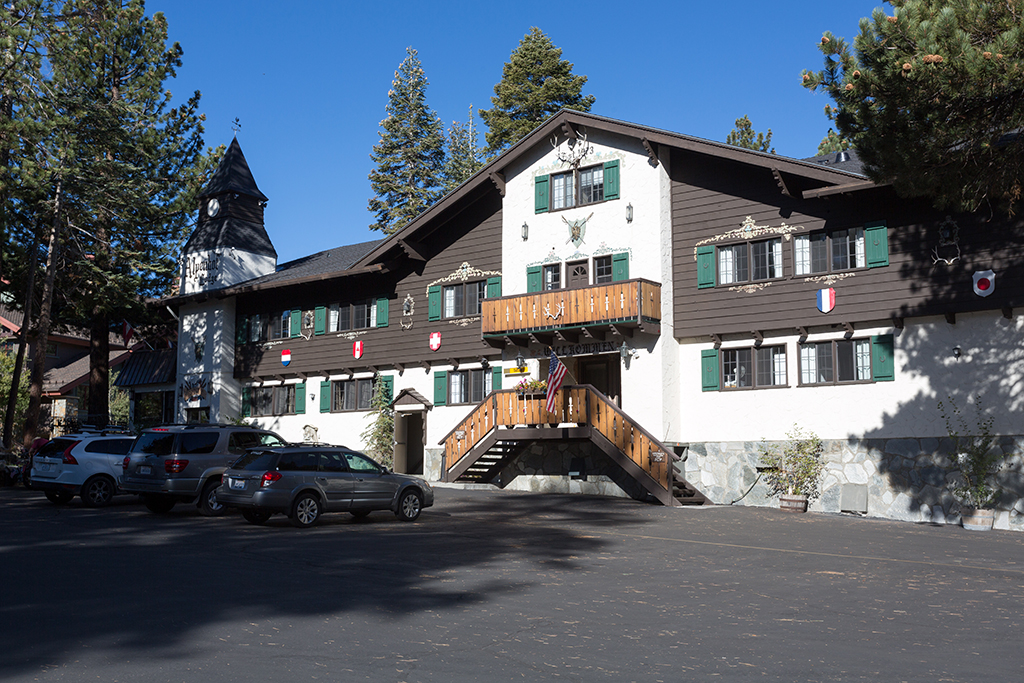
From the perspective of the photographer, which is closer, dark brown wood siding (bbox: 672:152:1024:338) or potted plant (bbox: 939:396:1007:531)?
potted plant (bbox: 939:396:1007:531)

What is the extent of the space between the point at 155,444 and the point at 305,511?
4314mm

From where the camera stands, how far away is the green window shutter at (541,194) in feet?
91.0

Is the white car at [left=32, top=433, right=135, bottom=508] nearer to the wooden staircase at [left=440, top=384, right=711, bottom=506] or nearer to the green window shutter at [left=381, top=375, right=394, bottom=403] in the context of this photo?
the wooden staircase at [left=440, top=384, right=711, bottom=506]

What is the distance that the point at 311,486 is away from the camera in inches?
671

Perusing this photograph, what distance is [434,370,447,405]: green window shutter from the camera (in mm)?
29719

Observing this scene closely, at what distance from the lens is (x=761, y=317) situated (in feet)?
78.1

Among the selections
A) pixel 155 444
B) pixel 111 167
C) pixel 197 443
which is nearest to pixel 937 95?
pixel 197 443

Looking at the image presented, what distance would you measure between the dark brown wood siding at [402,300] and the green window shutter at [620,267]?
4236mm

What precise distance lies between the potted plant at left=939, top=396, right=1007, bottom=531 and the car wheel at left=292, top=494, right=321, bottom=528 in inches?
537

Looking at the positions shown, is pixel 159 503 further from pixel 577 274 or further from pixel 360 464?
pixel 577 274

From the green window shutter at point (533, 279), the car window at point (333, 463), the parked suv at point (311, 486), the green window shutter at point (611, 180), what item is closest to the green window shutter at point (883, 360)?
the green window shutter at point (611, 180)

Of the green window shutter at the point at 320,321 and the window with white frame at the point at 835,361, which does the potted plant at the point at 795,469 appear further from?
the green window shutter at the point at 320,321

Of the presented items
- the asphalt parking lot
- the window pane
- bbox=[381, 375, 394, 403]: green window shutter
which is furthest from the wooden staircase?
the window pane

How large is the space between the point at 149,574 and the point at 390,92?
50.3 meters
